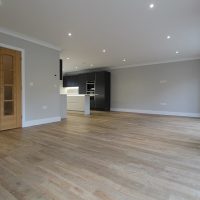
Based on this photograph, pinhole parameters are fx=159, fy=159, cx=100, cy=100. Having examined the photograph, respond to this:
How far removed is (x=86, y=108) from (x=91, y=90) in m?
2.41

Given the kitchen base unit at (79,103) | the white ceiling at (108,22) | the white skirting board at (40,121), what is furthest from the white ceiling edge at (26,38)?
the kitchen base unit at (79,103)

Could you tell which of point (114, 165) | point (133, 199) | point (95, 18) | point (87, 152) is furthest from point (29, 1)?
point (133, 199)

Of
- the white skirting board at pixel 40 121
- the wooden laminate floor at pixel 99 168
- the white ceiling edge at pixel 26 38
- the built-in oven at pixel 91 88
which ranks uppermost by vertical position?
the white ceiling edge at pixel 26 38

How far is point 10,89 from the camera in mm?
4270

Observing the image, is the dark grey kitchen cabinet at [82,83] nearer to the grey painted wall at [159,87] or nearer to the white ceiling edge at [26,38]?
the grey painted wall at [159,87]

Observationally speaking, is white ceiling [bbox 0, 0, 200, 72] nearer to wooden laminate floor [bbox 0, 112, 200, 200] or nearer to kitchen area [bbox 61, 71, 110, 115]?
wooden laminate floor [bbox 0, 112, 200, 200]

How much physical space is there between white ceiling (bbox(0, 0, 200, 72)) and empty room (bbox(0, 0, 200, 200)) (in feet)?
0.07

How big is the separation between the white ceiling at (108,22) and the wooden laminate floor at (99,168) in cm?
259

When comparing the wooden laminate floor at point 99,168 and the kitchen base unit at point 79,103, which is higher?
the kitchen base unit at point 79,103

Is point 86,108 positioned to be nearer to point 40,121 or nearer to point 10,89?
point 40,121

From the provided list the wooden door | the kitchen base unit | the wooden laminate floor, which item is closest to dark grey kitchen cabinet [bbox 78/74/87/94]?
the kitchen base unit

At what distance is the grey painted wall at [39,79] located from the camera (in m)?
4.57

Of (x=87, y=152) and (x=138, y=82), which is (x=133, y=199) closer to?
(x=87, y=152)

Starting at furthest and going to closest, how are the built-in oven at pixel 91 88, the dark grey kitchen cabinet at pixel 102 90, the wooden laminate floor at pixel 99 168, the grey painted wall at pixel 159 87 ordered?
the built-in oven at pixel 91 88 < the dark grey kitchen cabinet at pixel 102 90 < the grey painted wall at pixel 159 87 < the wooden laminate floor at pixel 99 168
